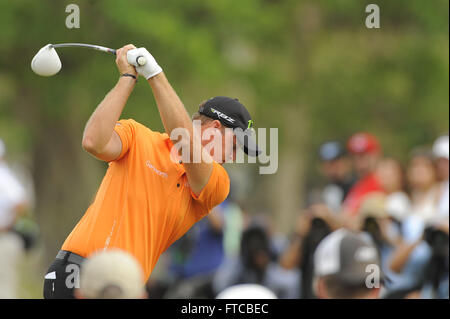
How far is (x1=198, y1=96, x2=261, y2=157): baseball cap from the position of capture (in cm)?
446

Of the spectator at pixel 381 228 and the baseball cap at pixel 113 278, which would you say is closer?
the baseball cap at pixel 113 278

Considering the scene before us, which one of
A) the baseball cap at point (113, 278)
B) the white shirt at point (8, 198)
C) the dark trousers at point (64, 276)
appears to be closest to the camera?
the baseball cap at point (113, 278)

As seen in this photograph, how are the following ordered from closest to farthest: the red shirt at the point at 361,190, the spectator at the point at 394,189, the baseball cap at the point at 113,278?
the baseball cap at the point at 113,278
the spectator at the point at 394,189
the red shirt at the point at 361,190

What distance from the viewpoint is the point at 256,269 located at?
9188 mm

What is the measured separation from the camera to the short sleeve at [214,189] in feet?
14.3

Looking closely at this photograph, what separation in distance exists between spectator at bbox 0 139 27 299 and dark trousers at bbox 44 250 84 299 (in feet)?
17.1

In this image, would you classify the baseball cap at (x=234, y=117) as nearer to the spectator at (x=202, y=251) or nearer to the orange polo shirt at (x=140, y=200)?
the orange polo shirt at (x=140, y=200)

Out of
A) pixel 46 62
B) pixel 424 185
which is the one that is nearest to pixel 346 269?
pixel 46 62

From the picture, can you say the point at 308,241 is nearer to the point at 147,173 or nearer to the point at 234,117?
the point at 234,117

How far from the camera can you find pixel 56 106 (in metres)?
15.5

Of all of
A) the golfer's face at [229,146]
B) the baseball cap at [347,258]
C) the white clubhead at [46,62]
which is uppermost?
the white clubhead at [46,62]

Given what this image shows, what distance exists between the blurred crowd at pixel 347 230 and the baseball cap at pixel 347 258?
2283 millimetres

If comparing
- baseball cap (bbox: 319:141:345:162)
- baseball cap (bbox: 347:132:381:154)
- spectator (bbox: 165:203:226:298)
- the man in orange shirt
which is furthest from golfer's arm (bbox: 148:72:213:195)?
baseball cap (bbox: 319:141:345:162)

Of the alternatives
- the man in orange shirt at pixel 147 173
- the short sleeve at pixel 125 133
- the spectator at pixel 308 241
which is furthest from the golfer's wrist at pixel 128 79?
the spectator at pixel 308 241
